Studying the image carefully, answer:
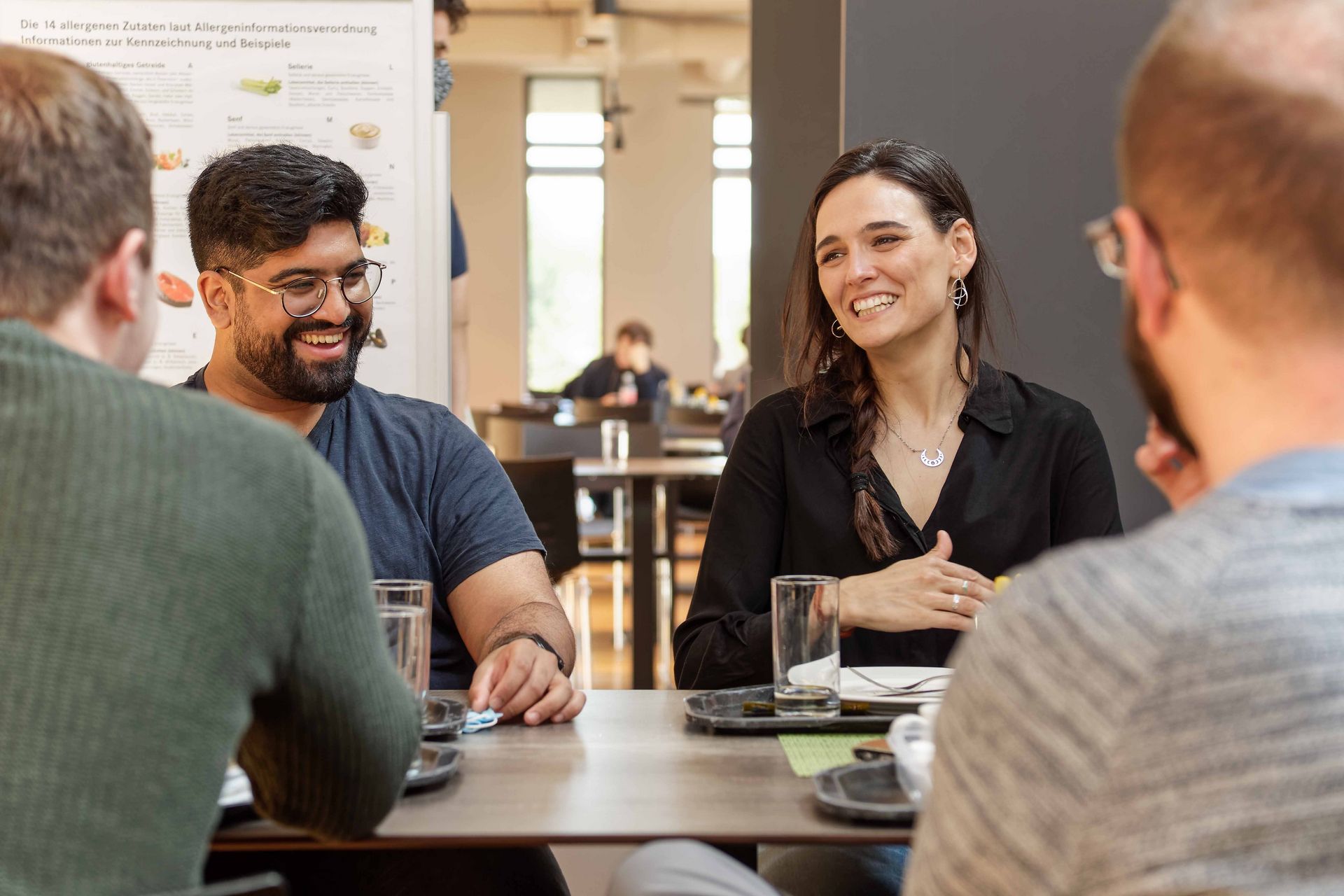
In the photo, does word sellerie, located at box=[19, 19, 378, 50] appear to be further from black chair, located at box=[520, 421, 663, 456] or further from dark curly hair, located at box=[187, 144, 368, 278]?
black chair, located at box=[520, 421, 663, 456]

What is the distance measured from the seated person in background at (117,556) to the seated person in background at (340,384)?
1.01m

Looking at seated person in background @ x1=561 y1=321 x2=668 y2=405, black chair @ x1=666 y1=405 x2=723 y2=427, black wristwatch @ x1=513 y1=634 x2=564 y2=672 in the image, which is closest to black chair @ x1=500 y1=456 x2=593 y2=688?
black wristwatch @ x1=513 y1=634 x2=564 y2=672

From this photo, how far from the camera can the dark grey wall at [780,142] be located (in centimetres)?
272

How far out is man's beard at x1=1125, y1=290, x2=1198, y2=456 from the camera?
0.87 m

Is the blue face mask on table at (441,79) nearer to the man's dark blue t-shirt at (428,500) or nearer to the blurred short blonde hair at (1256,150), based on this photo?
the man's dark blue t-shirt at (428,500)

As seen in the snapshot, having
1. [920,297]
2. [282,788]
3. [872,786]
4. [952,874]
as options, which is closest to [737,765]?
[872,786]

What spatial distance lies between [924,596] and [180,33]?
80.1 inches

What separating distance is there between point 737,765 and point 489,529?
83 centimetres

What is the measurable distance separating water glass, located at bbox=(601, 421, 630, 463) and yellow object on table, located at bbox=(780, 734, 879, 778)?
3.65 meters

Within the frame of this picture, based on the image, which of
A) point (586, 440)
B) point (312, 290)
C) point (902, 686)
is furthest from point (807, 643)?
point (586, 440)

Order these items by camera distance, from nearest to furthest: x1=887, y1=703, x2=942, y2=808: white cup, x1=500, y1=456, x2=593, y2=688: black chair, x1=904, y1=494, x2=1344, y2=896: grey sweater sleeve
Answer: x1=904, y1=494, x2=1344, y2=896: grey sweater sleeve → x1=887, y1=703, x2=942, y2=808: white cup → x1=500, y1=456, x2=593, y2=688: black chair

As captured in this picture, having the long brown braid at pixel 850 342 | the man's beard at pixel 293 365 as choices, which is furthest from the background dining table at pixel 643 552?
the man's beard at pixel 293 365

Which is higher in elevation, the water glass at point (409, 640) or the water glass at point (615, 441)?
the water glass at point (409, 640)

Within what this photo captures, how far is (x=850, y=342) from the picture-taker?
7.32ft
